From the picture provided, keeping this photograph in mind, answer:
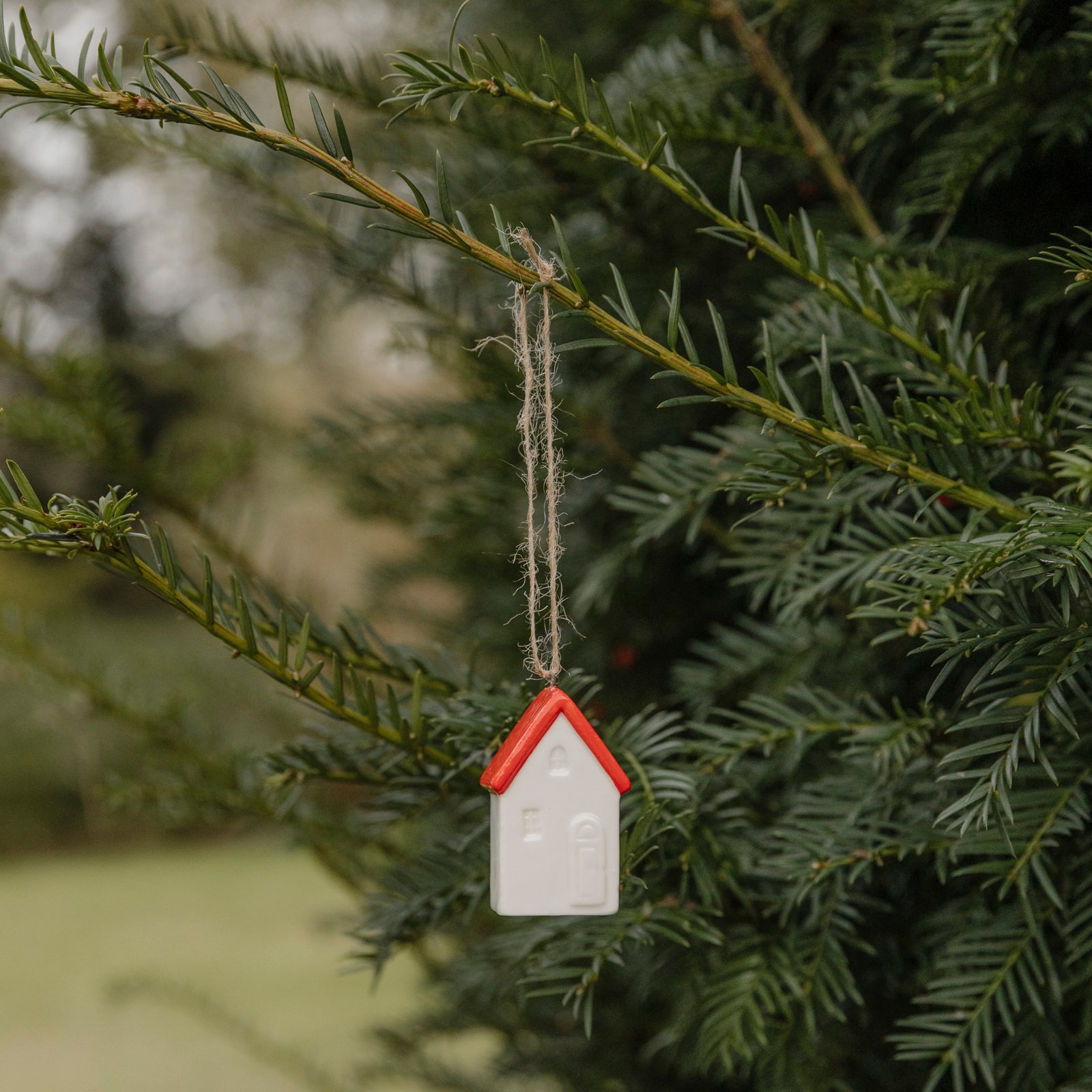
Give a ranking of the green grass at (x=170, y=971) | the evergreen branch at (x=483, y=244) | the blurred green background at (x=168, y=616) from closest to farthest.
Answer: the evergreen branch at (x=483, y=244) → the blurred green background at (x=168, y=616) → the green grass at (x=170, y=971)

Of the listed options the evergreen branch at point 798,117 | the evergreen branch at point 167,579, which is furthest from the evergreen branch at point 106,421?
the evergreen branch at point 798,117

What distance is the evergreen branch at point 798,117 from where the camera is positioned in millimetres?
394

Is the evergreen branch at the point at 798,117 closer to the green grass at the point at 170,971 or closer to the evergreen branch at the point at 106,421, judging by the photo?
the evergreen branch at the point at 106,421

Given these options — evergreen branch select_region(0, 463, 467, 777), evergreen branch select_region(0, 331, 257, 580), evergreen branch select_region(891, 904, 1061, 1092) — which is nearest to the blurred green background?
evergreen branch select_region(0, 331, 257, 580)

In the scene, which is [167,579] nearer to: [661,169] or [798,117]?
[661,169]

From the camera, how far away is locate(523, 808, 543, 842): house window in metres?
0.31

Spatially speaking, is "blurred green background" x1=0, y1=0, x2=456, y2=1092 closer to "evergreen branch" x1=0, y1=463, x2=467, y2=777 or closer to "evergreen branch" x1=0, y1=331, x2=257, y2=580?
"evergreen branch" x1=0, y1=331, x2=257, y2=580

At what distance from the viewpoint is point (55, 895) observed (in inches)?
102

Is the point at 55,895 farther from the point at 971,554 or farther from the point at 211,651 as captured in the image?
the point at 971,554

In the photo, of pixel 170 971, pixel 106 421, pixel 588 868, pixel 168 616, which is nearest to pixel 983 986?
pixel 588 868

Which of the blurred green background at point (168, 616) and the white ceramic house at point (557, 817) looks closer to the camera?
the white ceramic house at point (557, 817)

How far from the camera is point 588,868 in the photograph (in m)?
0.30

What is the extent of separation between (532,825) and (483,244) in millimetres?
177

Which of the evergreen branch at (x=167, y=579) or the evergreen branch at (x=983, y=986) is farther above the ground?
the evergreen branch at (x=167, y=579)
